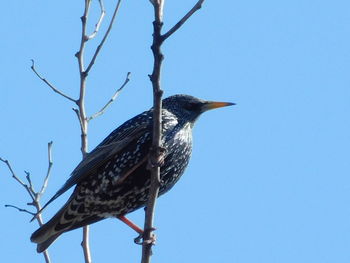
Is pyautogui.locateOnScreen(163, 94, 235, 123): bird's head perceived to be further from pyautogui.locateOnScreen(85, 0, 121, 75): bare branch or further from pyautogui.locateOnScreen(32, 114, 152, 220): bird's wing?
pyautogui.locateOnScreen(85, 0, 121, 75): bare branch

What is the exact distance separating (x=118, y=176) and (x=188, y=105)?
44.0 inches

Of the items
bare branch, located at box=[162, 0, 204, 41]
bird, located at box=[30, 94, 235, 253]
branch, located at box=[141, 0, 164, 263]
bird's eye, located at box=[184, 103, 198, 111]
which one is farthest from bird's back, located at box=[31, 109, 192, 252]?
bare branch, located at box=[162, 0, 204, 41]

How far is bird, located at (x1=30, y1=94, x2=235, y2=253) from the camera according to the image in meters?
5.67

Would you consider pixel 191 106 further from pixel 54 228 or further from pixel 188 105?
pixel 54 228

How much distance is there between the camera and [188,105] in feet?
21.3

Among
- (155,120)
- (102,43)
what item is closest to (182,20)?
(155,120)

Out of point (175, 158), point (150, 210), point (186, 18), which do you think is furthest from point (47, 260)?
point (186, 18)

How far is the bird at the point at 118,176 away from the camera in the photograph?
567 centimetres

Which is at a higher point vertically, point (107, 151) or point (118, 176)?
point (107, 151)

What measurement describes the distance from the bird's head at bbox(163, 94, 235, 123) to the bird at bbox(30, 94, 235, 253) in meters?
0.31

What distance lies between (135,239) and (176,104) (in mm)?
1353

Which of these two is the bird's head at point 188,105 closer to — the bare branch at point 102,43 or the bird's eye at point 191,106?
the bird's eye at point 191,106

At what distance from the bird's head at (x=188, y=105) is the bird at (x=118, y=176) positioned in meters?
0.31

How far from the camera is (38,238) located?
5.83m
